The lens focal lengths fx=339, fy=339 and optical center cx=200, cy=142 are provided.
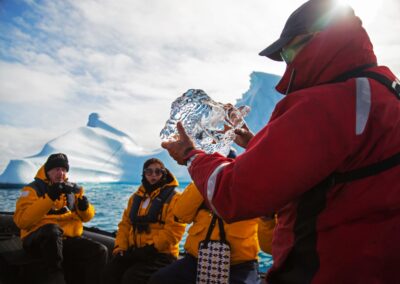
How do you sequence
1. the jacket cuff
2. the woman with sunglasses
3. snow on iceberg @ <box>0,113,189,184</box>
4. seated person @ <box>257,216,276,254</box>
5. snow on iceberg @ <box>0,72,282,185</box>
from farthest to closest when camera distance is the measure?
snow on iceberg @ <box>0,113,189,184</box> → snow on iceberg @ <box>0,72,282,185</box> → the woman with sunglasses → seated person @ <box>257,216,276,254</box> → the jacket cuff

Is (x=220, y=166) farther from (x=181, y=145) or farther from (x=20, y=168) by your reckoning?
(x=20, y=168)

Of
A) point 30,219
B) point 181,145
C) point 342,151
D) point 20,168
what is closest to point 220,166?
point 181,145

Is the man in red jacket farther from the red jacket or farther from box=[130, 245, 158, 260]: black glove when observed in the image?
box=[130, 245, 158, 260]: black glove

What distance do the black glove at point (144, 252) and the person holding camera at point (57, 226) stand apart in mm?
585

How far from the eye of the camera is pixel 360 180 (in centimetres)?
106

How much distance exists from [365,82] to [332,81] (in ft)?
0.34

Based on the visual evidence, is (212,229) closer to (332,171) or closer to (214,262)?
(214,262)

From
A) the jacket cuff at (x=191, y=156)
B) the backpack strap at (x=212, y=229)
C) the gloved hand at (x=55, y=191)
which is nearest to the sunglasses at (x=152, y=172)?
the gloved hand at (x=55, y=191)

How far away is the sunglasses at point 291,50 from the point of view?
1.25 meters

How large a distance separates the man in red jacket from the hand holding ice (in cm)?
91

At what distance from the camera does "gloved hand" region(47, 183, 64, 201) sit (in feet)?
12.1

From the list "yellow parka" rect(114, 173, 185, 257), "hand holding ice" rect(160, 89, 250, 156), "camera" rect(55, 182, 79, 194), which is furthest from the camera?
"camera" rect(55, 182, 79, 194)

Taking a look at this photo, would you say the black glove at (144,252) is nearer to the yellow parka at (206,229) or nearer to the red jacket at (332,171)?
the yellow parka at (206,229)

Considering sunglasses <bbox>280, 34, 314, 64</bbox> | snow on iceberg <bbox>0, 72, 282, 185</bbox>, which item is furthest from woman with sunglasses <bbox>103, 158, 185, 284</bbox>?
snow on iceberg <bbox>0, 72, 282, 185</bbox>
